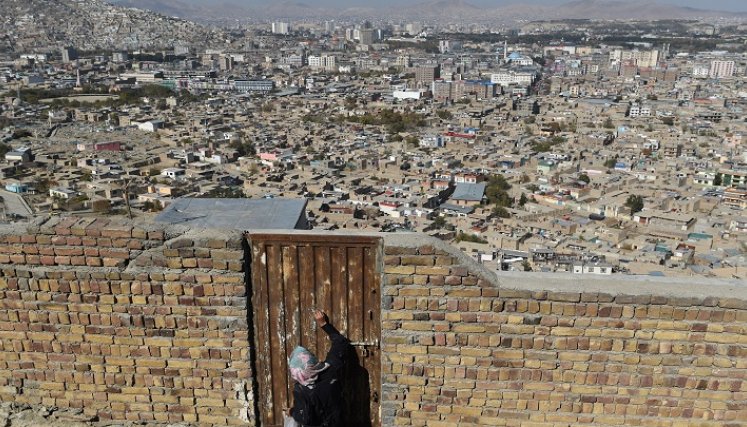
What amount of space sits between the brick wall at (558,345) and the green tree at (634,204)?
23.7 metres

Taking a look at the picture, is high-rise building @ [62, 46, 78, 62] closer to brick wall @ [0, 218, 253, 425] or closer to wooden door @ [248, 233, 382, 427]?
brick wall @ [0, 218, 253, 425]

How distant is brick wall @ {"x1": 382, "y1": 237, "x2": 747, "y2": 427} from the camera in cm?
288

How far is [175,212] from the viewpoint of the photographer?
17.5 feet

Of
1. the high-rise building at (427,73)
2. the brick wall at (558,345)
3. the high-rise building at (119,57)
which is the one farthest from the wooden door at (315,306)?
the high-rise building at (119,57)

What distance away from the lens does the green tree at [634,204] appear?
25.3m

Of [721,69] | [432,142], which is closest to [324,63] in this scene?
[721,69]

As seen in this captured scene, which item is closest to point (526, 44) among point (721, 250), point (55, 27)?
point (55, 27)

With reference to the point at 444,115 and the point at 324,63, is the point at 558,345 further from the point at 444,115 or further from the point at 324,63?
the point at 324,63

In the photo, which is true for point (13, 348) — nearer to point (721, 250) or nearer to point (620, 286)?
point (620, 286)

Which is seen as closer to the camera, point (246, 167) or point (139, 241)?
point (139, 241)

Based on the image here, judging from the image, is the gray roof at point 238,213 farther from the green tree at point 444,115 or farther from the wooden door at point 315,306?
the green tree at point 444,115

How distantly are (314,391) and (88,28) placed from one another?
134406 mm

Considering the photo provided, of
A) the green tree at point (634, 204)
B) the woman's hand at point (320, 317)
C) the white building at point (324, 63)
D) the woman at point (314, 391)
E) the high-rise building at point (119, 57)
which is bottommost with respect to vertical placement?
the green tree at point (634, 204)

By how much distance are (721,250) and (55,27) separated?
402ft
